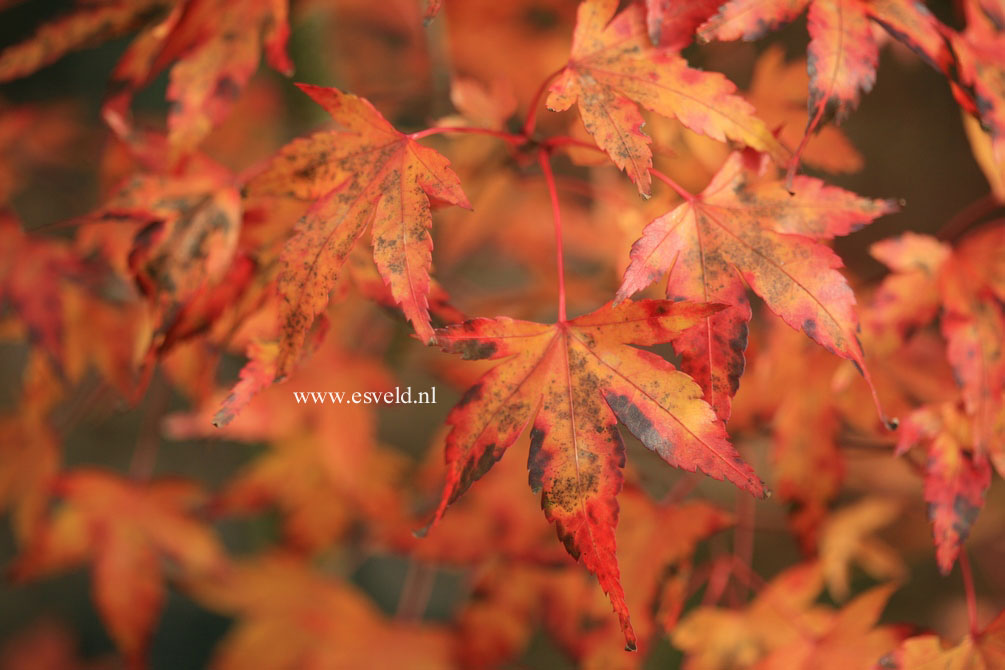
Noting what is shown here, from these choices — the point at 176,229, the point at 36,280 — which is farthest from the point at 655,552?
the point at 36,280

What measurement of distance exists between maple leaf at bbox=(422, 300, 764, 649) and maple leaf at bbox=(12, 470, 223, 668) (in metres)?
0.77

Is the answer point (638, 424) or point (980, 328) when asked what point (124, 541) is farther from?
point (980, 328)

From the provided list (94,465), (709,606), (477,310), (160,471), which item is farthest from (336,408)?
(94,465)

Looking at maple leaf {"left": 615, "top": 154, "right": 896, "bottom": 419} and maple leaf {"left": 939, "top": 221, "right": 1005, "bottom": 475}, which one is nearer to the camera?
maple leaf {"left": 615, "top": 154, "right": 896, "bottom": 419}

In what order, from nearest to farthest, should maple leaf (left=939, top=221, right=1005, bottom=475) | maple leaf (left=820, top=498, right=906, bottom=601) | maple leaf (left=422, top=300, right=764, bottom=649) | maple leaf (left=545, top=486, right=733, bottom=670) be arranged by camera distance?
maple leaf (left=422, top=300, right=764, bottom=649) → maple leaf (left=939, top=221, right=1005, bottom=475) → maple leaf (left=545, top=486, right=733, bottom=670) → maple leaf (left=820, top=498, right=906, bottom=601)

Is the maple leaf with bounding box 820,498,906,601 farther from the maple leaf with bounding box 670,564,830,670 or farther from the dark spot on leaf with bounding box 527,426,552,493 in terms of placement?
the dark spot on leaf with bounding box 527,426,552,493

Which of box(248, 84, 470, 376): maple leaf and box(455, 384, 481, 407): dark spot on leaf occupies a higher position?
box(248, 84, 470, 376): maple leaf

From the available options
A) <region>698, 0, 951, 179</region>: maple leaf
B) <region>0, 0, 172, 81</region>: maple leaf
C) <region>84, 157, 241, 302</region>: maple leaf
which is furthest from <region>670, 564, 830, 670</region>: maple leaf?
<region>0, 0, 172, 81</region>: maple leaf

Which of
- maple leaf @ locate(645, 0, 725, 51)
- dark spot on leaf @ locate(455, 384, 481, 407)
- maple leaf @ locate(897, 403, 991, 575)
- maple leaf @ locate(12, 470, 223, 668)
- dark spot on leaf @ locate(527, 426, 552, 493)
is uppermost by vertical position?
maple leaf @ locate(645, 0, 725, 51)

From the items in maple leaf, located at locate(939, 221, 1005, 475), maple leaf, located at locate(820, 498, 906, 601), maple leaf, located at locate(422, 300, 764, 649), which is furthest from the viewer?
maple leaf, located at locate(820, 498, 906, 601)

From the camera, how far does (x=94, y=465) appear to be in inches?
74.4

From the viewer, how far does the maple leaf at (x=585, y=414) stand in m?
0.45

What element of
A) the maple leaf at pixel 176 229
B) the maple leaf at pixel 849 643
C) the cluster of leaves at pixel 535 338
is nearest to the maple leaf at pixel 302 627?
the cluster of leaves at pixel 535 338

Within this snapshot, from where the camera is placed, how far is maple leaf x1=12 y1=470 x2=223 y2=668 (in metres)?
1.00
